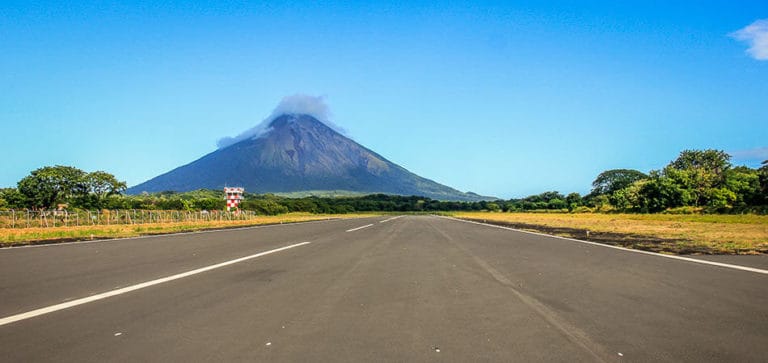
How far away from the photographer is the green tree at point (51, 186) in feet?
225

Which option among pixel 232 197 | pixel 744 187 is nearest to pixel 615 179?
pixel 744 187

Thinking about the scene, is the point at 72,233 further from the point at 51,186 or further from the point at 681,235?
the point at 51,186

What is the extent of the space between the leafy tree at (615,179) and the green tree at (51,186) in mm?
136043

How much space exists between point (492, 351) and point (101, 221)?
4039 centimetres

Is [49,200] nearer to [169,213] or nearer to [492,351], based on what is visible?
[169,213]

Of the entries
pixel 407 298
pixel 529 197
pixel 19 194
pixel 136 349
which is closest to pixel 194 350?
pixel 136 349

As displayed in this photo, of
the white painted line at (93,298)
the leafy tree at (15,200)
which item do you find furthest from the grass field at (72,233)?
the leafy tree at (15,200)

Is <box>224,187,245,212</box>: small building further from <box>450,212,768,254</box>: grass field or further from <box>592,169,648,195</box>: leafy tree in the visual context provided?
<box>592,169,648,195</box>: leafy tree

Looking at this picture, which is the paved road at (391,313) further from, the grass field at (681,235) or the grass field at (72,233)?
the grass field at (72,233)

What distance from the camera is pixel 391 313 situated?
5215 millimetres

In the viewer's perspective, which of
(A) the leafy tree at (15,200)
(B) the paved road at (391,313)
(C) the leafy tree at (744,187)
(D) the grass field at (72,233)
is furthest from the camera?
(A) the leafy tree at (15,200)

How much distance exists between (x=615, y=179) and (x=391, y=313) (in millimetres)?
160813

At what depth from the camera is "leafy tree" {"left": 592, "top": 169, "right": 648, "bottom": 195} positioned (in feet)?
474

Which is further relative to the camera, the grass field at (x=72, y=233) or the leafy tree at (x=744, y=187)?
the leafy tree at (x=744, y=187)
